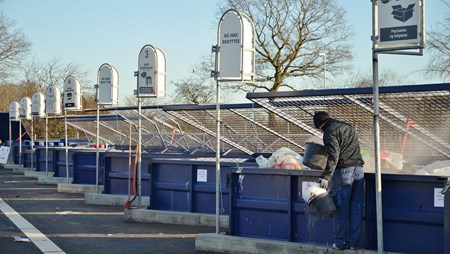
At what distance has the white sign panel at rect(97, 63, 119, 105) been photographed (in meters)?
18.4

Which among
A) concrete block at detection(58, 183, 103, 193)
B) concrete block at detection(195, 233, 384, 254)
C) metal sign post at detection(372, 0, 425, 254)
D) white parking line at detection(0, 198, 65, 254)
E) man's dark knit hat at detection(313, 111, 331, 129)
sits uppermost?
metal sign post at detection(372, 0, 425, 254)

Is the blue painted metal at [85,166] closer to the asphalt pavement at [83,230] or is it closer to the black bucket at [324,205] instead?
the asphalt pavement at [83,230]

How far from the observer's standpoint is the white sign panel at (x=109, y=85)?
18.4 metres

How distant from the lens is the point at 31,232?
12.8 m

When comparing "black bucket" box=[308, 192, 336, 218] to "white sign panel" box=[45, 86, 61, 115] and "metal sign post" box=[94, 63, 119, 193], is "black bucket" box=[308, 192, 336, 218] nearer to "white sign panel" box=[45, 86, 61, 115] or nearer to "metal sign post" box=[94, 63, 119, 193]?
"metal sign post" box=[94, 63, 119, 193]

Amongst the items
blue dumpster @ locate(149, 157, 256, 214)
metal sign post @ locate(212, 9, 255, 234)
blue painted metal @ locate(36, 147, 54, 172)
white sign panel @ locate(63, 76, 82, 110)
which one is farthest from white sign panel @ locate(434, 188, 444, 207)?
blue painted metal @ locate(36, 147, 54, 172)

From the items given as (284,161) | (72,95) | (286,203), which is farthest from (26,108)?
(286,203)

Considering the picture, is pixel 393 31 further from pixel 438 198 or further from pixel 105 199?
pixel 105 199

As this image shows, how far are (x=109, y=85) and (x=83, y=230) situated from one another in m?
6.17

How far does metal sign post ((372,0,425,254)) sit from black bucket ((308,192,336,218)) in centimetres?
69

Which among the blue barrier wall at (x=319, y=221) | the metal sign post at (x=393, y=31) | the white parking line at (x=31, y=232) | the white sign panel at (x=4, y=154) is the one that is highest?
the metal sign post at (x=393, y=31)

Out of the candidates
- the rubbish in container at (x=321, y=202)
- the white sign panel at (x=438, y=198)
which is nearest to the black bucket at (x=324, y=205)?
the rubbish in container at (x=321, y=202)

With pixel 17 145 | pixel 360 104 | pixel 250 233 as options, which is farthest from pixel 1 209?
pixel 17 145

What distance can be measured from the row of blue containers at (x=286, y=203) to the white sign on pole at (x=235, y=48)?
1470mm
